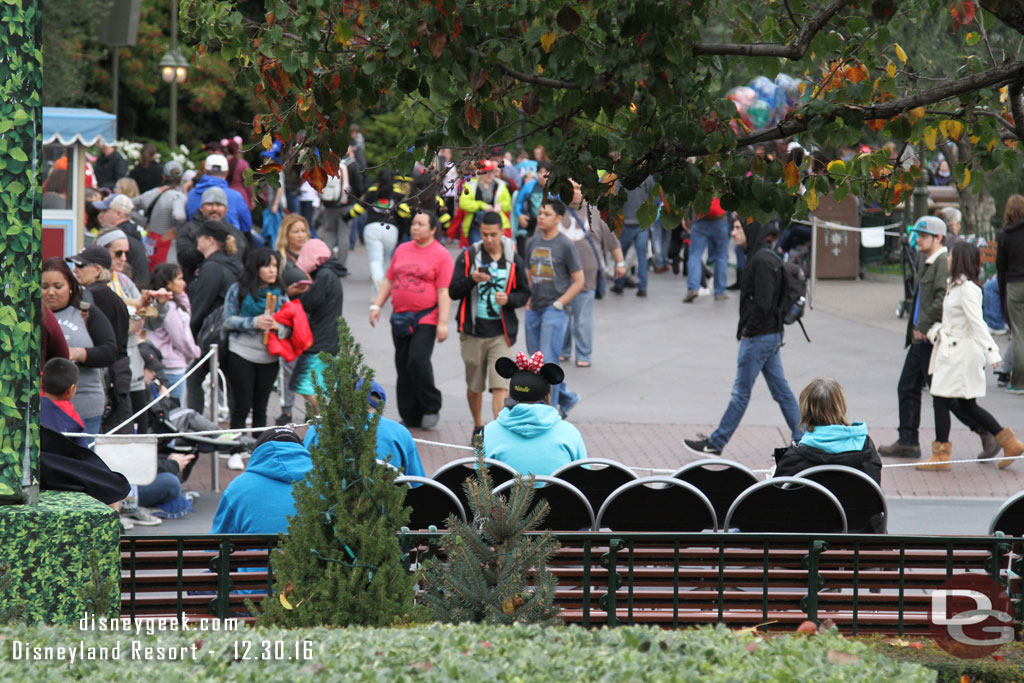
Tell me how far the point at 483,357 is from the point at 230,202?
602cm

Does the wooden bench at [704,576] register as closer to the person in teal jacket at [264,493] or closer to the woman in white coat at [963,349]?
the person in teal jacket at [264,493]

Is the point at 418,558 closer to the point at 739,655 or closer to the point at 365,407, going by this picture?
the point at 365,407

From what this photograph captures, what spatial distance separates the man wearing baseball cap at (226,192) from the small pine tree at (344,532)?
39.7 feet

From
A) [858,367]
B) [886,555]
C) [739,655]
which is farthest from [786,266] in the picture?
[739,655]

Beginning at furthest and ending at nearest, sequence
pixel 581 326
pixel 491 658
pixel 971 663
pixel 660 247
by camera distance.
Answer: pixel 660 247, pixel 581 326, pixel 971 663, pixel 491 658

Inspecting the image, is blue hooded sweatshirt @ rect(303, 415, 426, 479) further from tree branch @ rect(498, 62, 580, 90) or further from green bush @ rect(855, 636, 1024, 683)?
green bush @ rect(855, 636, 1024, 683)

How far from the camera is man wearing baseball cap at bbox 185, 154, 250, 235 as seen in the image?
16.7 metres

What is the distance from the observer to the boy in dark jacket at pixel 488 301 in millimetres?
11648

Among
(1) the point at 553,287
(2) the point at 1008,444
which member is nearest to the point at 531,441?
(2) the point at 1008,444

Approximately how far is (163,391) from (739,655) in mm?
7306

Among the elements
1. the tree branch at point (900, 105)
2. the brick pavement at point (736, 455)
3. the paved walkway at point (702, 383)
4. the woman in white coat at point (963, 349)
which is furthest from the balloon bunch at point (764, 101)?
the tree branch at point (900, 105)

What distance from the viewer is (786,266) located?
11305 millimetres

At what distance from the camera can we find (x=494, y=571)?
15.7 feet

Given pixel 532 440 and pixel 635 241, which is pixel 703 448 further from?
pixel 635 241
